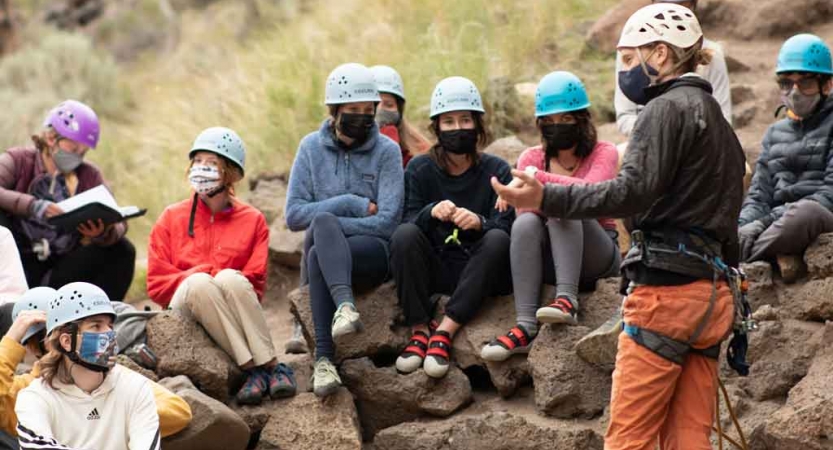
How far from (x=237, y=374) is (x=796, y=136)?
11.7ft

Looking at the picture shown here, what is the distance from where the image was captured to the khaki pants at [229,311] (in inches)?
285

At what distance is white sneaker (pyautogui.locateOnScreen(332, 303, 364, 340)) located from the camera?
6773 mm

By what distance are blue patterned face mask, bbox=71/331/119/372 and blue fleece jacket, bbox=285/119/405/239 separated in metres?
1.65

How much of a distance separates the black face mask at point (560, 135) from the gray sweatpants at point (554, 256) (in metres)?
0.44

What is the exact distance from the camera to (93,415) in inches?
236

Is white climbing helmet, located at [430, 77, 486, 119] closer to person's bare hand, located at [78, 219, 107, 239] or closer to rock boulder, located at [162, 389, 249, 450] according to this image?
rock boulder, located at [162, 389, 249, 450]

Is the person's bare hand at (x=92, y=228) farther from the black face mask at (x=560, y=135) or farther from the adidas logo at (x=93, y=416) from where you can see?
the black face mask at (x=560, y=135)

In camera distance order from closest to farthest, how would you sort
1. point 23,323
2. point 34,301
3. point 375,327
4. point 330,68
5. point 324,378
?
1. point 23,323
2. point 34,301
3. point 324,378
4. point 375,327
5. point 330,68

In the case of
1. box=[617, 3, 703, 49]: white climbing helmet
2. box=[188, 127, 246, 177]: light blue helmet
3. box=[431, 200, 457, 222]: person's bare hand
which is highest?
box=[617, 3, 703, 49]: white climbing helmet

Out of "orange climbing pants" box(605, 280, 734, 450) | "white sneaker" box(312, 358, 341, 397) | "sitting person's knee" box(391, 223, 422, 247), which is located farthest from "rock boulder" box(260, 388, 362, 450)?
"orange climbing pants" box(605, 280, 734, 450)

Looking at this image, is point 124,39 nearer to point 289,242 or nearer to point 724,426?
point 289,242

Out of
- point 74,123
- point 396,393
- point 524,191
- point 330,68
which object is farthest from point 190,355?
point 330,68

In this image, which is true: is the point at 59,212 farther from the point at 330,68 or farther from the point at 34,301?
the point at 330,68

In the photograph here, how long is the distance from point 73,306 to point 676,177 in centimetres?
297
